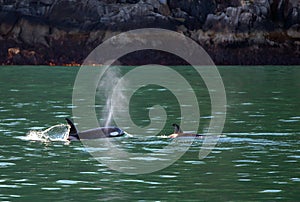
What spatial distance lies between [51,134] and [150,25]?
5157 cm

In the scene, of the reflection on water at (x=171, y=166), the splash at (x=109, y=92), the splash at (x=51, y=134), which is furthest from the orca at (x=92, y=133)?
the splash at (x=109, y=92)

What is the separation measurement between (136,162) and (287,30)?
59412mm

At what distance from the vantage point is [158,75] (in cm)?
6862

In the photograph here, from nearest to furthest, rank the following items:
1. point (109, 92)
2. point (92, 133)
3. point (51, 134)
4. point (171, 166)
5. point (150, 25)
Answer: point (171, 166), point (92, 133), point (51, 134), point (109, 92), point (150, 25)

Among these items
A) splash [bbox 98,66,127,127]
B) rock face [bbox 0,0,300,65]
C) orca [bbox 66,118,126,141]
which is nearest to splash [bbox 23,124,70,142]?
orca [bbox 66,118,126,141]

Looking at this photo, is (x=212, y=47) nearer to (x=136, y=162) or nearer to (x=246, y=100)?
(x=246, y=100)

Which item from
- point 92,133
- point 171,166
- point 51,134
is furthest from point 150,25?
point 171,166

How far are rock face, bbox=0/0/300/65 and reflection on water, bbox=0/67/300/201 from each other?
38.3 metres

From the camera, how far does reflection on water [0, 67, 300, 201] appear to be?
21.6 meters

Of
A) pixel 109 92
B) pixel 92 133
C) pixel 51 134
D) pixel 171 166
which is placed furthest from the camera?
pixel 109 92

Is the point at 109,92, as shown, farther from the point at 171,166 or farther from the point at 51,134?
the point at 171,166

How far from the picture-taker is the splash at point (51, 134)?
3089 cm

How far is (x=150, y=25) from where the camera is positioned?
8312 centimetres

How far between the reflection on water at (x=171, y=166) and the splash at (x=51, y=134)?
453 millimetres
